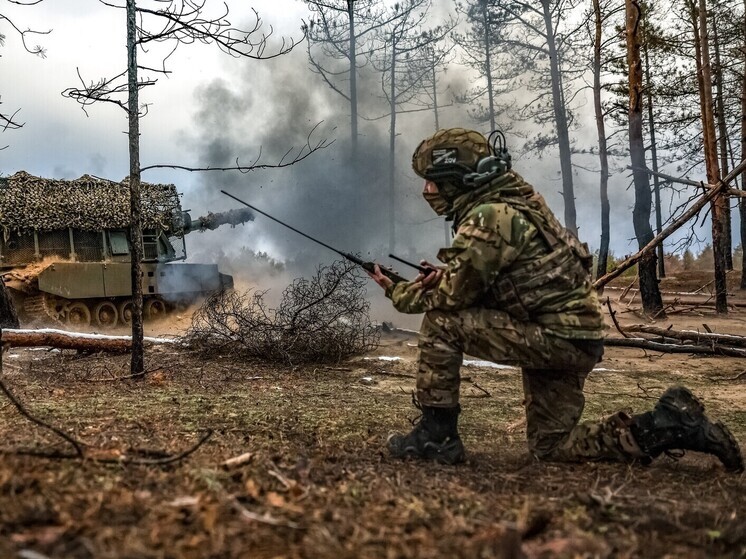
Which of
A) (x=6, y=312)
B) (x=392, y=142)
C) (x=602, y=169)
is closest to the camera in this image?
(x=6, y=312)

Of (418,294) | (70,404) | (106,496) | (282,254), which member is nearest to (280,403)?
(70,404)

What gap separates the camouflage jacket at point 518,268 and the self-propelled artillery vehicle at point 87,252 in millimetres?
12386

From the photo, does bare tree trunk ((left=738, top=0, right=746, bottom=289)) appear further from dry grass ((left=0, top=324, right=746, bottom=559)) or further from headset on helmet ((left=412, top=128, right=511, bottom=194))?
dry grass ((left=0, top=324, right=746, bottom=559))

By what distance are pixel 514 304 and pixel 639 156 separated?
40.2ft

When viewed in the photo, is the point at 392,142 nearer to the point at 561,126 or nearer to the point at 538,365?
the point at 561,126

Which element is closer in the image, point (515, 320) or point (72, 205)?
point (515, 320)

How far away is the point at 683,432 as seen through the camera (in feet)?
10.9

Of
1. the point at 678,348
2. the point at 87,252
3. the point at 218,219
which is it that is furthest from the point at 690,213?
the point at 218,219

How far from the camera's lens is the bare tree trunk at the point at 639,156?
13.1 m

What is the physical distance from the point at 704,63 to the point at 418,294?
13876 mm

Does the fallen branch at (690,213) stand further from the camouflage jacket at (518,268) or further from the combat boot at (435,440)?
the combat boot at (435,440)

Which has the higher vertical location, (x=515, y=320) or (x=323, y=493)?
(x=515, y=320)

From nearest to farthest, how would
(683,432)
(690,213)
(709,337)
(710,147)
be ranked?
(683,432) → (690,213) → (709,337) → (710,147)

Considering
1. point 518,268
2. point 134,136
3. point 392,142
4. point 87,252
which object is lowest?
point 518,268
